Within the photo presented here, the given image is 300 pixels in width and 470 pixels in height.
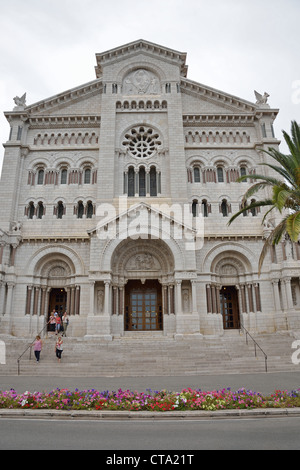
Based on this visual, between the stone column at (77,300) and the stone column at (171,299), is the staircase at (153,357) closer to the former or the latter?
the stone column at (171,299)

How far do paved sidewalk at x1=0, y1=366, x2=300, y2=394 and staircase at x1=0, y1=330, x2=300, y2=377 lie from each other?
1.16 meters

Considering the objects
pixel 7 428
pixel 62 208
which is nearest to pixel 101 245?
pixel 62 208

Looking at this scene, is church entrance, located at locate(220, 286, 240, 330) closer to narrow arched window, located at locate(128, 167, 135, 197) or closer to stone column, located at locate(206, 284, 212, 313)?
stone column, located at locate(206, 284, 212, 313)

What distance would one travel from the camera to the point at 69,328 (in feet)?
85.2

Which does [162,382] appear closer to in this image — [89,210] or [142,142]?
[89,210]

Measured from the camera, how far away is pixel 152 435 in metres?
7.52

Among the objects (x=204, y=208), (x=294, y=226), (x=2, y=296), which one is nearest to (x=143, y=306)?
(x=204, y=208)

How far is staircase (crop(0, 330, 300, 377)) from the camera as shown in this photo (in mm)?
17234

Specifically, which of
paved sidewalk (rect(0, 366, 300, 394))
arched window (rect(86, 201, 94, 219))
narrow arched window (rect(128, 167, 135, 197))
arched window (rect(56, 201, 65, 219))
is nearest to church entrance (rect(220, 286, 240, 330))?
narrow arched window (rect(128, 167, 135, 197))

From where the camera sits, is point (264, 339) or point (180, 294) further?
point (180, 294)

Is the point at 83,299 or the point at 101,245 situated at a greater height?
the point at 101,245

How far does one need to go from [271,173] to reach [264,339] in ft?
44.8
